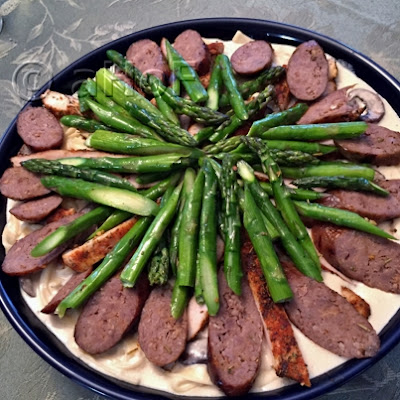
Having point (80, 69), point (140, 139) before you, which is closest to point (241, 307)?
point (140, 139)

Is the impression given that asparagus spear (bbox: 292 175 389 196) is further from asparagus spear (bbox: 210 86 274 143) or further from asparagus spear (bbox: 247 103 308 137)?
asparagus spear (bbox: 210 86 274 143)

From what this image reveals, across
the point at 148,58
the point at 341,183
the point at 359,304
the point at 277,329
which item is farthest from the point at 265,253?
the point at 148,58

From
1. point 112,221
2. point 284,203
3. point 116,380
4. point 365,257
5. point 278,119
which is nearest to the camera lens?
point 116,380

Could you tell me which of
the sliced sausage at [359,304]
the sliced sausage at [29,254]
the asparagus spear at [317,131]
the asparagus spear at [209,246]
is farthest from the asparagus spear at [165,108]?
the sliced sausage at [359,304]

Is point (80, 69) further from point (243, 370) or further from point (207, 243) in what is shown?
point (243, 370)

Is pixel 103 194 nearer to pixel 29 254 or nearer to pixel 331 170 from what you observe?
pixel 29 254

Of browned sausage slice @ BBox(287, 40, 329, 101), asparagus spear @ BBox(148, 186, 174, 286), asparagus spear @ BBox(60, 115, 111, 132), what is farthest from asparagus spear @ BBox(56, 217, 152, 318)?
browned sausage slice @ BBox(287, 40, 329, 101)
